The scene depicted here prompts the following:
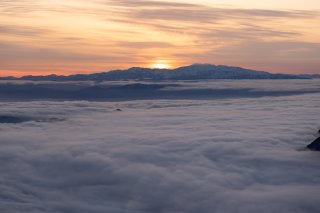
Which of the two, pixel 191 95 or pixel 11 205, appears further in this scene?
pixel 191 95

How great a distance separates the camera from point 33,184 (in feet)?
76.2

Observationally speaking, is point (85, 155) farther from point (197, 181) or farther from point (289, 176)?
point (289, 176)

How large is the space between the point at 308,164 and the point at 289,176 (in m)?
2.62

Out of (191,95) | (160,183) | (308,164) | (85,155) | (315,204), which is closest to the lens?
(315,204)

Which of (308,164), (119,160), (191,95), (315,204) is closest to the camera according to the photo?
(315,204)

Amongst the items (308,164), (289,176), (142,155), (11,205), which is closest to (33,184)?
(11,205)

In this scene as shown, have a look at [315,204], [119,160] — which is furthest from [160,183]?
[315,204]

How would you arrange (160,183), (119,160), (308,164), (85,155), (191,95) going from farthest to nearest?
(191,95), (85,155), (119,160), (308,164), (160,183)

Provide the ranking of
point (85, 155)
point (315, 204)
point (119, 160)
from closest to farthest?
point (315, 204) < point (119, 160) < point (85, 155)

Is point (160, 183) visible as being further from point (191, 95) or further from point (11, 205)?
point (191, 95)

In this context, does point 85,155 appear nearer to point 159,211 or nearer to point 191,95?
point 159,211

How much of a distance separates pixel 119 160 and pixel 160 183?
18.4ft

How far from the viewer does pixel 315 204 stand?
Result: 18672mm

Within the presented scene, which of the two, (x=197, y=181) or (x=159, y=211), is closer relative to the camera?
(x=159, y=211)
